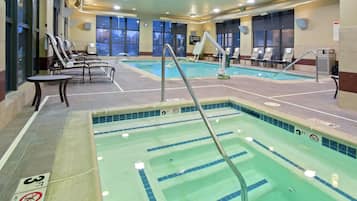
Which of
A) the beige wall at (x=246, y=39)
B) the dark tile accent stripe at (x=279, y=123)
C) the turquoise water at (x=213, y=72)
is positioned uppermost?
the beige wall at (x=246, y=39)

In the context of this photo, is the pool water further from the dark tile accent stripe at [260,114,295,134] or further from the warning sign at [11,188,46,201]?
the warning sign at [11,188,46,201]

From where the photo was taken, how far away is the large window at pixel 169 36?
17906 mm

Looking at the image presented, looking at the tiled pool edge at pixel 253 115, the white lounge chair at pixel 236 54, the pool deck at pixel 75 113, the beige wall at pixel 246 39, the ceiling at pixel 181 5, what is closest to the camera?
the pool deck at pixel 75 113

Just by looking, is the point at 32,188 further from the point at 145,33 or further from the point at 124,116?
the point at 145,33

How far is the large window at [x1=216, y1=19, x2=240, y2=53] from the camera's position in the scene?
15273mm

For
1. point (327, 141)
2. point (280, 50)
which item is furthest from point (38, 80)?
point (280, 50)

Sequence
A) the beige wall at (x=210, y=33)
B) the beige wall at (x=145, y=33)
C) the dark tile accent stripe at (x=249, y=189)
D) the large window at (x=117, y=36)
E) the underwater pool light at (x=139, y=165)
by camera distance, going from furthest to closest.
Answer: the beige wall at (x=210, y=33) → the beige wall at (x=145, y=33) → the large window at (x=117, y=36) → the underwater pool light at (x=139, y=165) → the dark tile accent stripe at (x=249, y=189)

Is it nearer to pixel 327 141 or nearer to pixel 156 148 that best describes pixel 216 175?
pixel 156 148

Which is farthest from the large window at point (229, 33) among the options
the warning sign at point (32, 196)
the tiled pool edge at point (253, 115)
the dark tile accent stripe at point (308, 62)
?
the warning sign at point (32, 196)

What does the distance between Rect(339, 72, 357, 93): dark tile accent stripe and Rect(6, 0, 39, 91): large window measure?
4421 millimetres

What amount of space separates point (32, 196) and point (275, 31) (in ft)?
42.3

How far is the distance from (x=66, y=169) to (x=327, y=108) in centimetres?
342

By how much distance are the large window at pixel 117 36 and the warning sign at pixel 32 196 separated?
16.1m

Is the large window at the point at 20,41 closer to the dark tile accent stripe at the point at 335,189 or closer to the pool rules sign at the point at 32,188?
the pool rules sign at the point at 32,188
